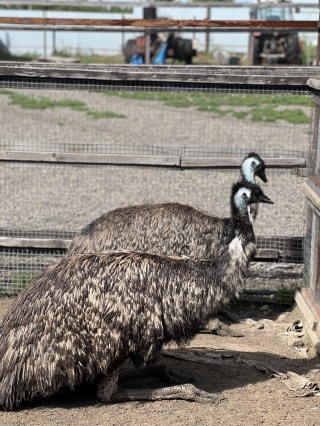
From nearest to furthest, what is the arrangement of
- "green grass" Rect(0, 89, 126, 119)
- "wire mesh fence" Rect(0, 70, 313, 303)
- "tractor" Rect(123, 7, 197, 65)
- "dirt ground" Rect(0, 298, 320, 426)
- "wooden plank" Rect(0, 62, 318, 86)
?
→ "dirt ground" Rect(0, 298, 320, 426) < "wooden plank" Rect(0, 62, 318, 86) < "wire mesh fence" Rect(0, 70, 313, 303) < "green grass" Rect(0, 89, 126, 119) < "tractor" Rect(123, 7, 197, 65)

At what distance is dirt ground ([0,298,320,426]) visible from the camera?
568 centimetres

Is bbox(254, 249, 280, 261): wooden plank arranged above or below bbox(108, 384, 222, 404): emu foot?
above

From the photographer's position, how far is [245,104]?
19.5 m

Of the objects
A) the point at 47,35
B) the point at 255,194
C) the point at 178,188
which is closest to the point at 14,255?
the point at 255,194

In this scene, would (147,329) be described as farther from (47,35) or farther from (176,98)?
(47,35)

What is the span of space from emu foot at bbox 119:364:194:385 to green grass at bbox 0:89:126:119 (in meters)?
11.8

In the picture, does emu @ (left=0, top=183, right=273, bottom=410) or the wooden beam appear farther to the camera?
the wooden beam

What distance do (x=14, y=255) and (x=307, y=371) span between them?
3.24 meters

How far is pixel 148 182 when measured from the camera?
13.4m

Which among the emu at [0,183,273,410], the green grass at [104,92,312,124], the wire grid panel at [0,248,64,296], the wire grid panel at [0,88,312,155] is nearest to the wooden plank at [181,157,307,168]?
the wire grid panel at [0,248,64,296]

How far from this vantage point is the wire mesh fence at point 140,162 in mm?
8453

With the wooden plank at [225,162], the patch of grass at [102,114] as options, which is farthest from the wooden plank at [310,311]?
the patch of grass at [102,114]

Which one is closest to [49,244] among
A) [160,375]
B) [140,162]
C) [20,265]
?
[20,265]

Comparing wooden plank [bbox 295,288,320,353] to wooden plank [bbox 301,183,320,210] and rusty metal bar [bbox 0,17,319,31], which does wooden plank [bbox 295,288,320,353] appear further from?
rusty metal bar [bbox 0,17,319,31]
